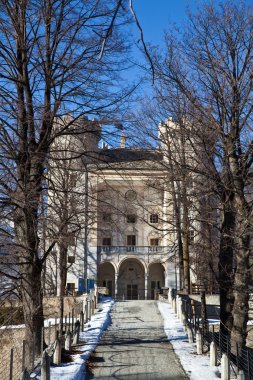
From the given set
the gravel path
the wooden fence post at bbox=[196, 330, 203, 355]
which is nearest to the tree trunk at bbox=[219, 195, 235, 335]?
the wooden fence post at bbox=[196, 330, 203, 355]

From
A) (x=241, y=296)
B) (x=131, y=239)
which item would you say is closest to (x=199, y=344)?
(x=241, y=296)

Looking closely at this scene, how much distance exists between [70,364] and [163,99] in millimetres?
8191

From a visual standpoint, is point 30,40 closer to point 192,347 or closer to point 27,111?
point 27,111

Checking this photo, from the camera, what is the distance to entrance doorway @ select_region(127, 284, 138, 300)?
4847 cm

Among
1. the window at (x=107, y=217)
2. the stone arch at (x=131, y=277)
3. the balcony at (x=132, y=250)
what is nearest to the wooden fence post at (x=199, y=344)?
the window at (x=107, y=217)

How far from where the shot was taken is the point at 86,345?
16.5m

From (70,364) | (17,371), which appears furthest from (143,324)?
(70,364)

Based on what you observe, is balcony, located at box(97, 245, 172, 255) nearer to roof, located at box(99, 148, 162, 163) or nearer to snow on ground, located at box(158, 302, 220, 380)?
snow on ground, located at box(158, 302, 220, 380)

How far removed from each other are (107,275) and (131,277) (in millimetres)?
2359

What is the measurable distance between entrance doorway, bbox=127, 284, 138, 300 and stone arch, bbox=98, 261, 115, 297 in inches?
61.8

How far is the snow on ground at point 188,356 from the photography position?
479 inches

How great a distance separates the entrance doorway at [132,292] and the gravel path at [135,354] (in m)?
24.1

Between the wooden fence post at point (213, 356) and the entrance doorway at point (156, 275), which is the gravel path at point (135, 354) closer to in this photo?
the wooden fence post at point (213, 356)

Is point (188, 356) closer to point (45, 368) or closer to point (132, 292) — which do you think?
point (45, 368)
